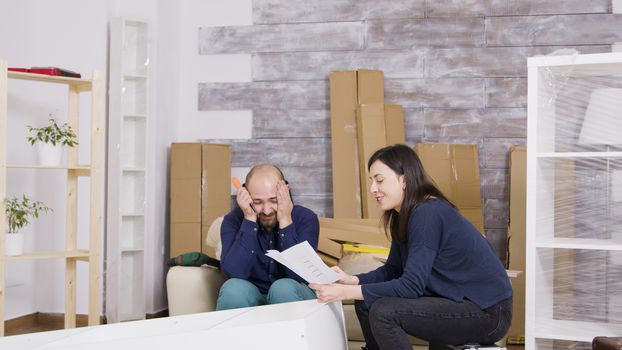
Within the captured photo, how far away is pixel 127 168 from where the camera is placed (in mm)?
4332

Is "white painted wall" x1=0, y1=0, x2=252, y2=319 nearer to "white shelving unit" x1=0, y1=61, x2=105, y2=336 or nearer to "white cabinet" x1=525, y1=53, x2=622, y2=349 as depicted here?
"white shelving unit" x1=0, y1=61, x2=105, y2=336

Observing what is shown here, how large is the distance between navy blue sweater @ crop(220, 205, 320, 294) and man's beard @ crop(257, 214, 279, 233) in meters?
0.02

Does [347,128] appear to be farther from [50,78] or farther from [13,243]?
[13,243]

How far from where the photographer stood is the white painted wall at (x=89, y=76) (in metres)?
4.21

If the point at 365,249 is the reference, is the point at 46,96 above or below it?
above

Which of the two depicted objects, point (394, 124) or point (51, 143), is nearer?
point (51, 143)

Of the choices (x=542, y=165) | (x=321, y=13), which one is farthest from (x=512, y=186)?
(x=321, y=13)

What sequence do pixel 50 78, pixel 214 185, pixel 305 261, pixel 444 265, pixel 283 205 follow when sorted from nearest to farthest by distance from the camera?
1. pixel 305 261
2. pixel 444 265
3. pixel 283 205
4. pixel 50 78
5. pixel 214 185

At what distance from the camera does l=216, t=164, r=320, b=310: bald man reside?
288cm

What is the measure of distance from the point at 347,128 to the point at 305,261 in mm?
2203

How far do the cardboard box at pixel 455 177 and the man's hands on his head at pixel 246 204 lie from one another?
1.53 meters

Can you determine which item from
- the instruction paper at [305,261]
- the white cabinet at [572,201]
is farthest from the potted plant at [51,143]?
the white cabinet at [572,201]

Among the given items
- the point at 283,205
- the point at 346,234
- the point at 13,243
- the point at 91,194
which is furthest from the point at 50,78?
the point at 346,234

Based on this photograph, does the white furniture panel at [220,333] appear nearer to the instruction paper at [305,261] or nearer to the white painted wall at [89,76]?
the instruction paper at [305,261]
